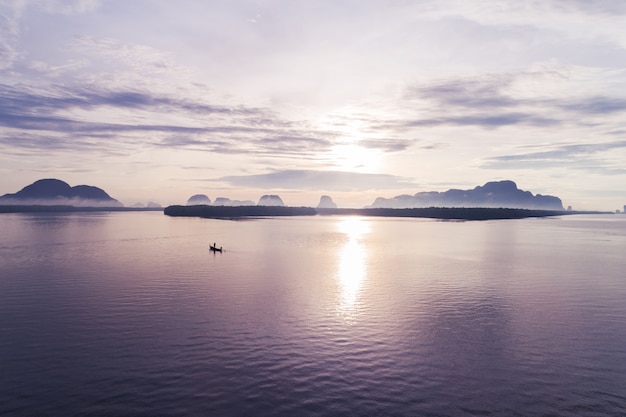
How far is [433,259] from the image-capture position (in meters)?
75.9

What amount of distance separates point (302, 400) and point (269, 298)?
23.1 m

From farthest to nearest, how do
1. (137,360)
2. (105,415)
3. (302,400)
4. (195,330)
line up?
A: (195,330) < (137,360) < (302,400) < (105,415)

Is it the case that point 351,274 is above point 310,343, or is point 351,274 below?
above

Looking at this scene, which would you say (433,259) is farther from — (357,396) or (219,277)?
(357,396)

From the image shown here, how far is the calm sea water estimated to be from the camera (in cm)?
2127

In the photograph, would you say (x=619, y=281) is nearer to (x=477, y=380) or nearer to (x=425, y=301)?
(x=425, y=301)

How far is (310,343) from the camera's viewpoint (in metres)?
29.7

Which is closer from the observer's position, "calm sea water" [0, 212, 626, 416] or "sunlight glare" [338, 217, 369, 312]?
"calm sea water" [0, 212, 626, 416]

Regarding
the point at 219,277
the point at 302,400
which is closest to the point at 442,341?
the point at 302,400

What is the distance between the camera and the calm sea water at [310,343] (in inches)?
837

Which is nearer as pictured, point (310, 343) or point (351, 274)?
point (310, 343)

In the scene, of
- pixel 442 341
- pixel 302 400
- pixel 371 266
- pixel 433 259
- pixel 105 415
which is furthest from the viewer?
pixel 433 259

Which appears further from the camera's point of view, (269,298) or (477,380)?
(269,298)

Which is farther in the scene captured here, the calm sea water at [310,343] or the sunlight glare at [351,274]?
the sunlight glare at [351,274]
